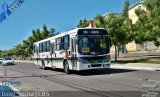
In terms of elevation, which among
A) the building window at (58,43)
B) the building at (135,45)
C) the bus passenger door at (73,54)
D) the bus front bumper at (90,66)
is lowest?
the bus front bumper at (90,66)

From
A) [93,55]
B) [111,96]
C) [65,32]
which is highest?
[65,32]

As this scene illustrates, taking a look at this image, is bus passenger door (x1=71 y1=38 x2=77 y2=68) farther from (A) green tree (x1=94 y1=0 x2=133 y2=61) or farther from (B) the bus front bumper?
(A) green tree (x1=94 y1=0 x2=133 y2=61)

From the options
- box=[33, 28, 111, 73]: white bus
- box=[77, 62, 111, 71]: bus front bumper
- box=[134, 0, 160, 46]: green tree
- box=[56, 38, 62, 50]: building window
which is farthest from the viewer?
box=[134, 0, 160, 46]: green tree

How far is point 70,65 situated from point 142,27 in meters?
14.5

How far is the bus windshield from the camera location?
25.3 metres

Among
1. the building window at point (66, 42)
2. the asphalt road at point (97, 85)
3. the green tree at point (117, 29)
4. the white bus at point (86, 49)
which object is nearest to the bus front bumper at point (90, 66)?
the white bus at point (86, 49)

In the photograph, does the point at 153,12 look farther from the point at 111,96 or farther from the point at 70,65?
the point at 111,96

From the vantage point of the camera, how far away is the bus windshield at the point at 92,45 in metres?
25.3

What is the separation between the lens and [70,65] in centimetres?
2709

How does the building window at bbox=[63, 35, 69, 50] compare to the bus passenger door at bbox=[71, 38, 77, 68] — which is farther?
the building window at bbox=[63, 35, 69, 50]

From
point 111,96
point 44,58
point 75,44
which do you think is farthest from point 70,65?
point 111,96

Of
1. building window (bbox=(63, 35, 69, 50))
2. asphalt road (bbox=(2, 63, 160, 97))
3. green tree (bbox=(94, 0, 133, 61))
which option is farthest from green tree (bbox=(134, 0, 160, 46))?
building window (bbox=(63, 35, 69, 50))

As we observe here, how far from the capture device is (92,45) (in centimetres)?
2545

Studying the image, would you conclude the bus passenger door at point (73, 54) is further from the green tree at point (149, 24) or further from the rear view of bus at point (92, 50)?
the green tree at point (149, 24)
